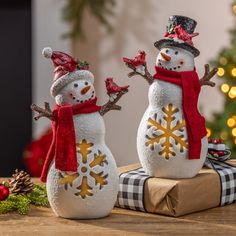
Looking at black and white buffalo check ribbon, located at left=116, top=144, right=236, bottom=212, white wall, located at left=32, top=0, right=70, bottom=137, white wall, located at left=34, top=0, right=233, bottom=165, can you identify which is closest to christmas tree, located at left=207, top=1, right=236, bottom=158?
white wall, located at left=34, top=0, right=233, bottom=165

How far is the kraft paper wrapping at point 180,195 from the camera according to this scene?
133cm

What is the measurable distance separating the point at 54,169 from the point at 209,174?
1.07 feet

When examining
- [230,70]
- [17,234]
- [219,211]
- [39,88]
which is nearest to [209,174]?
[219,211]

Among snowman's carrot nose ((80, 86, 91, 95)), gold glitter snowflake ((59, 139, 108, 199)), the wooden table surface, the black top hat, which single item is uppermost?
the black top hat

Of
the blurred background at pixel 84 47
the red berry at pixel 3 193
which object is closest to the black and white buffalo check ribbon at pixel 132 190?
the red berry at pixel 3 193

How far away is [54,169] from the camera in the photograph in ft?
4.16

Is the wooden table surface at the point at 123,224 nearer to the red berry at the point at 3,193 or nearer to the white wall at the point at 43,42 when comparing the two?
the red berry at the point at 3,193

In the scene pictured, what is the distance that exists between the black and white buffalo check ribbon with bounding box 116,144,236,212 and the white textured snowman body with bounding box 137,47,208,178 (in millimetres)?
45

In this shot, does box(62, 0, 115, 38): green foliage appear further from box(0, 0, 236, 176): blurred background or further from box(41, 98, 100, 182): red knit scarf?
box(41, 98, 100, 182): red knit scarf

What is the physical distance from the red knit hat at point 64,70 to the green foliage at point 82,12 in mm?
2267

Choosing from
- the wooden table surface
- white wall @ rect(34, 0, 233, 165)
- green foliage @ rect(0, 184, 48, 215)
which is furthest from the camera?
white wall @ rect(34, 0, 233, 165)

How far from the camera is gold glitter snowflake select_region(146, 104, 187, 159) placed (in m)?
1.36

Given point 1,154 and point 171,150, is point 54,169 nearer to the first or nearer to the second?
point 171,150

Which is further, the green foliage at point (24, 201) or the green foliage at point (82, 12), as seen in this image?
the green foliage at point (82, 12)
